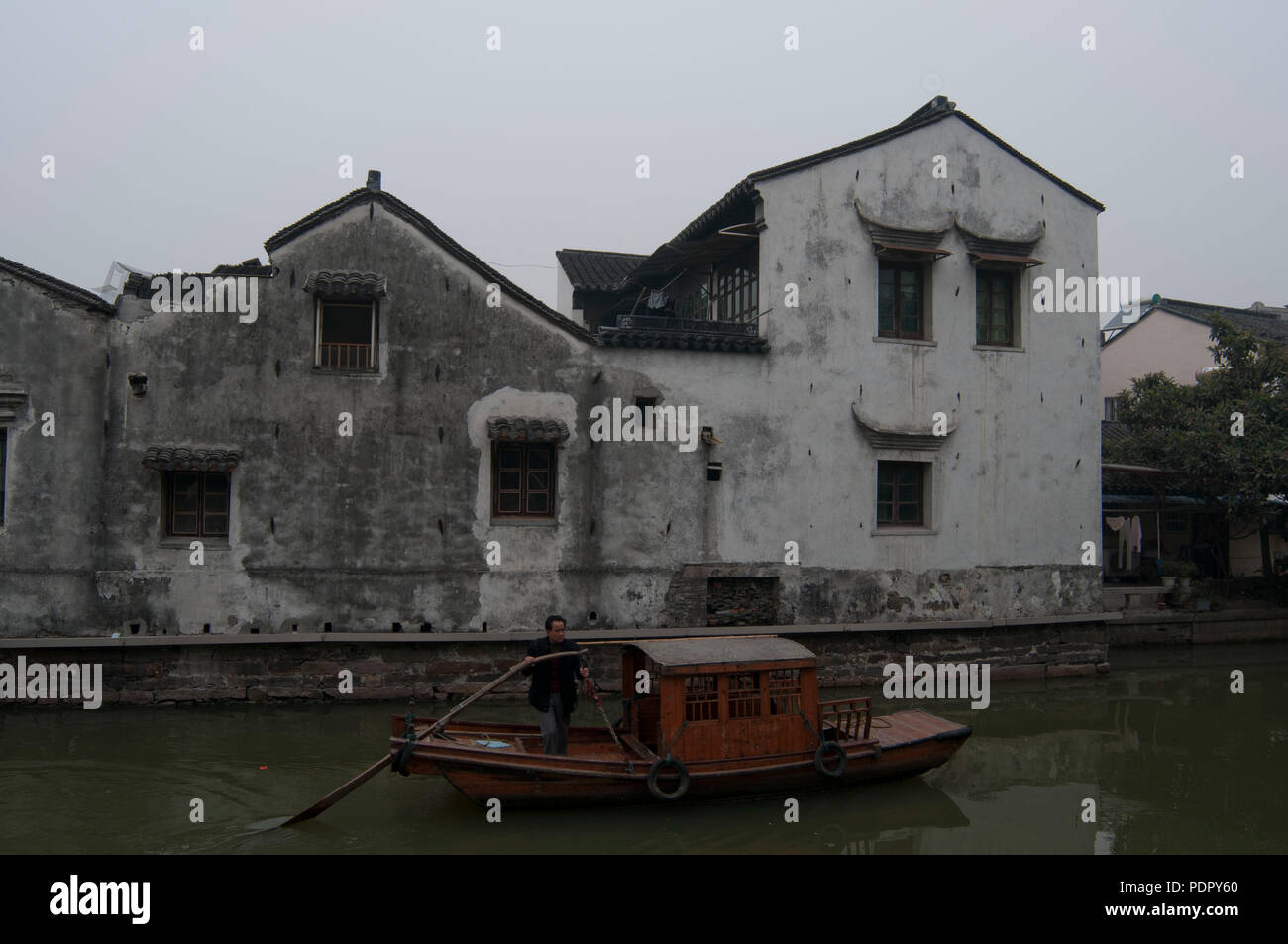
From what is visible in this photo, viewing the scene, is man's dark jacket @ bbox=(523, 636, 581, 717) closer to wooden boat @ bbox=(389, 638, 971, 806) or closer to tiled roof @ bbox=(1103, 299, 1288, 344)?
wooden boat @ bbox=(389, 638, 971, 806)

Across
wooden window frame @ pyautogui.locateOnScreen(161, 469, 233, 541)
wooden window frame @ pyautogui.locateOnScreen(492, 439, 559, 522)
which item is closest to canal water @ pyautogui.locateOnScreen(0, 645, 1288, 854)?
wooden window frame @ pyautogui.locateOnScreen(161, 469, 233, 541)

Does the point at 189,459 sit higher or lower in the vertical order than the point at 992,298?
lower

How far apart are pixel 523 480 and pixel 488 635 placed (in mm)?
2179

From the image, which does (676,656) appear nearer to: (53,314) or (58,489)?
(58,489)

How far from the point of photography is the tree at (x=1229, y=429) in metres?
17.1

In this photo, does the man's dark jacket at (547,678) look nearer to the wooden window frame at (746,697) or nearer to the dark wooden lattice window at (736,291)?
the wooden window frame at (746,697)

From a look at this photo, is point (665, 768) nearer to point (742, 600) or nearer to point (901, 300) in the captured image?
point (742, 600)

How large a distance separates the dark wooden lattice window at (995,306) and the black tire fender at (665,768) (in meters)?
9.81

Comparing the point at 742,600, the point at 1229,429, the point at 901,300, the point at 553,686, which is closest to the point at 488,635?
the point at 742,600

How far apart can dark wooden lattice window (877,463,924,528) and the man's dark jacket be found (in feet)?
24.2

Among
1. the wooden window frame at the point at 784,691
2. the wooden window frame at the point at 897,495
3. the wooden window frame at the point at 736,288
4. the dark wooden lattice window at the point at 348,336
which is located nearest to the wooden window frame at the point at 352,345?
the dark wooden lattice window at the point at 348,336

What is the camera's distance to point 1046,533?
14.9 metres

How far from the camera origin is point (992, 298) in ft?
49.2

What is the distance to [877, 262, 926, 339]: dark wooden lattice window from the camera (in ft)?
47.4
